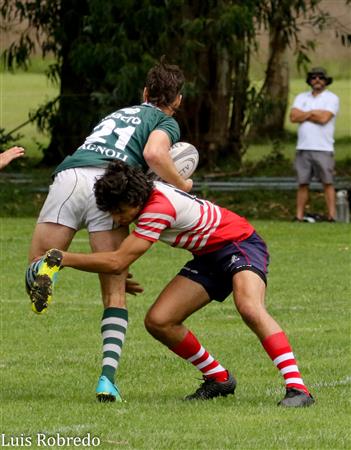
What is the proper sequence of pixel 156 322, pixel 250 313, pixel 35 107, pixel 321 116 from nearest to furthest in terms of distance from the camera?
1. pixel 250 313
2. pixel 156 322
3. pixel 321 116
4. pixel 35 107

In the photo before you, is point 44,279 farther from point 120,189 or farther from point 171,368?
point 171,368

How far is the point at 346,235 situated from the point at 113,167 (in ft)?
32.7

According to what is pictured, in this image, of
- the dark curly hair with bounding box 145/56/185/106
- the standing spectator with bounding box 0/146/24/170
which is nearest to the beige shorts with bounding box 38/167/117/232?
the standing spectator with bounding box 0/146/24/170

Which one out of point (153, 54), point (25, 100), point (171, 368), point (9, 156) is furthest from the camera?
point (25, 100)

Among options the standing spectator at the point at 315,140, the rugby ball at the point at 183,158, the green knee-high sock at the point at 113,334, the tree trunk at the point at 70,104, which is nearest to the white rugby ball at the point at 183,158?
the rugby ball at the point at 183,158

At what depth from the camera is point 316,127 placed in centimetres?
1861

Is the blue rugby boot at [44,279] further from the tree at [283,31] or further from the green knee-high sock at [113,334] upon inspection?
the tree at [283,31]

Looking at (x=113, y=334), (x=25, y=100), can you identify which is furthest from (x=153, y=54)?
(x=113, y=334)

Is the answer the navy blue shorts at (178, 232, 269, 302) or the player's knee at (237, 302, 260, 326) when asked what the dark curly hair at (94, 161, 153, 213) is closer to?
the navy blue shorts at (178, 232, 269, 302)

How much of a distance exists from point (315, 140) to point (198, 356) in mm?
10989

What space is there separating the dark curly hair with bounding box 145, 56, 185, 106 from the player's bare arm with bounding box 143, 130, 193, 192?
0.94ft

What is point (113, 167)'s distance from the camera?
7.46m

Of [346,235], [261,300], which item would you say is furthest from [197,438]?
[346,235]

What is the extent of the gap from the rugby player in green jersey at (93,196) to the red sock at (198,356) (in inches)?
13.0
